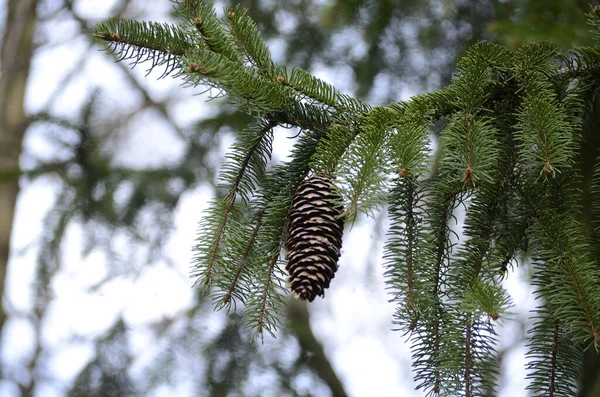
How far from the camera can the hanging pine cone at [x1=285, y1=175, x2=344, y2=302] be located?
2.85 ft

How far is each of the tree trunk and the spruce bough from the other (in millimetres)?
2436

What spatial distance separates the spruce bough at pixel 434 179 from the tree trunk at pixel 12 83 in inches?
95.9

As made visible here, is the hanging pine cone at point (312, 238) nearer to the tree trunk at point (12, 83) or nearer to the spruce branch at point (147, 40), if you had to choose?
the spruce branch at point (147, 40)

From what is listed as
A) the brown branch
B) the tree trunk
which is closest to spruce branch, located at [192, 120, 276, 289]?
the brown branch

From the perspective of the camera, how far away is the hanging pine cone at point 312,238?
0.87 m

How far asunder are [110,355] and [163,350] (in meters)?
0.22

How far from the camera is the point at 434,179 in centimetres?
101

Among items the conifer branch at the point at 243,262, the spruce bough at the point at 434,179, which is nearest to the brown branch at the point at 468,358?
the spruce bough at the point at 434,179

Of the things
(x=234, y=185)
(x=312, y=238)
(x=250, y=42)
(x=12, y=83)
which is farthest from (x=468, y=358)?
(x=12, y=83)

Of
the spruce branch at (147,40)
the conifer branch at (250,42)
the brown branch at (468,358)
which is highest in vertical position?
the conifer branch at (250,42)

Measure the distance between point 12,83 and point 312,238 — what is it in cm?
314

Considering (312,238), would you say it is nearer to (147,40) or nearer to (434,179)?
(434,179)

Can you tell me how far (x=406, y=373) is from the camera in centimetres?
382

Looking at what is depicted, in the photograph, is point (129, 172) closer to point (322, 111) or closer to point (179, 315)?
point (179, 315)
